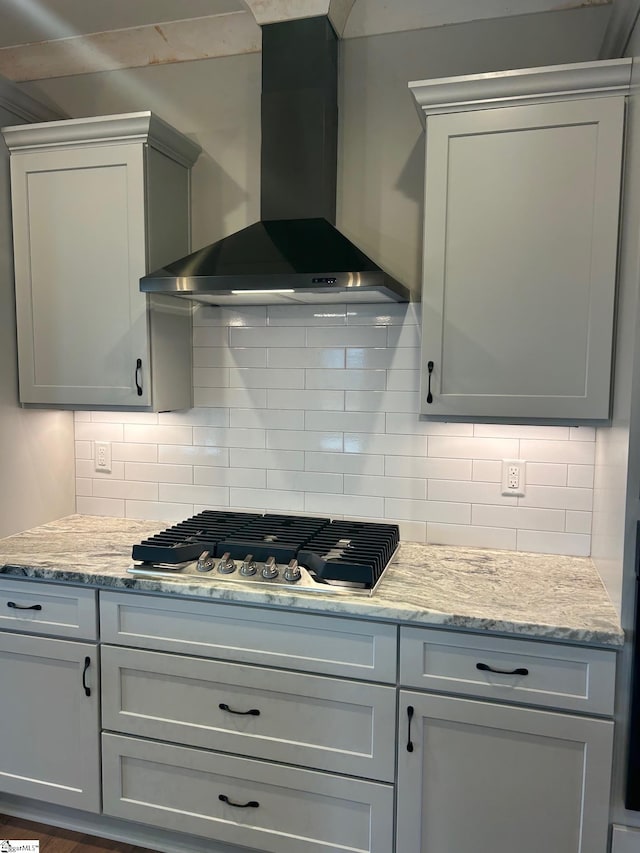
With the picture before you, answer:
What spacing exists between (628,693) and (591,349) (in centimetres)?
96

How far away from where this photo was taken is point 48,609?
2.12 meters

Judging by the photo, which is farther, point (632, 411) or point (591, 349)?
point (591, 349)

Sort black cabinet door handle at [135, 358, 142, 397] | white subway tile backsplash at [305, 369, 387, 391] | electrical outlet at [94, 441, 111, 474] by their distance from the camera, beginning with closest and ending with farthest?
black cabinet door handle at [135, 358, 142, 397] < white subway tile backsplash at [305, 369, 387, 391] < electrical outlet at [94, 441, 111, 474]

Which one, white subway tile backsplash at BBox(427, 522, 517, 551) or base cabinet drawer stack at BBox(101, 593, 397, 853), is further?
white subway tile backsplash at BBox(427, 522, 517, 551)

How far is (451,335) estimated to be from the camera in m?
2.00

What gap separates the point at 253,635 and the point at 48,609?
0.74 m

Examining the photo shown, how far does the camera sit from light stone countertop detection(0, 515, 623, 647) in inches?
66.6

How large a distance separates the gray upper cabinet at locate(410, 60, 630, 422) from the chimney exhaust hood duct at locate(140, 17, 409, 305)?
0.27 m

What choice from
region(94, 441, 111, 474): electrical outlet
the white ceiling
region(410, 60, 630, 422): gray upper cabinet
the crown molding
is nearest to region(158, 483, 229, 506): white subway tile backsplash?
region(94, 441, 111, 474): electrical outlet

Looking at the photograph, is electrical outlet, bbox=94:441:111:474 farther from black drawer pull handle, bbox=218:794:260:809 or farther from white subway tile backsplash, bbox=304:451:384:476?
black drawer pull handle, bbox=218:794:260:809

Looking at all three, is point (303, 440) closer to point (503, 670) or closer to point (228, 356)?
point (228, 356)

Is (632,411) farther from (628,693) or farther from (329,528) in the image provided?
(329,528)

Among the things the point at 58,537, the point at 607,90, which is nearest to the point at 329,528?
the point at 58,537

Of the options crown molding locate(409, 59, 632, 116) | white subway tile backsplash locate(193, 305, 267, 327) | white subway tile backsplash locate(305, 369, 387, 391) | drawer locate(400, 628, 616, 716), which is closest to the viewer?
drawer locate(400, 628, 616, 716)
